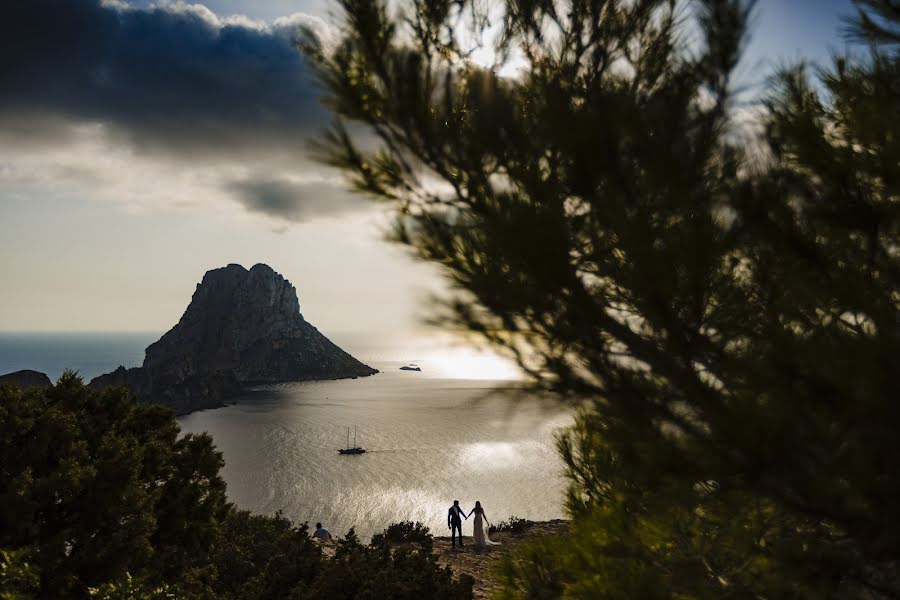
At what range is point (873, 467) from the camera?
5.83ft

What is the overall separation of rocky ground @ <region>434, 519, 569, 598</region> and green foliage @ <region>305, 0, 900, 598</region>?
751 centimetres

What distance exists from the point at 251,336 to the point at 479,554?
129 metres

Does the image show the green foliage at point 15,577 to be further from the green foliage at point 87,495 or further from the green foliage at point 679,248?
the green foliage at point 679,248

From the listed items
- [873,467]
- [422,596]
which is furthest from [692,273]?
[422,596]

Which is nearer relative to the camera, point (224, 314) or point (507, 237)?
point (507, 237)

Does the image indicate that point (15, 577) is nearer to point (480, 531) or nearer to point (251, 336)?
point (480, 531)

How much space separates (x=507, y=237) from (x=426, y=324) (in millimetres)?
892

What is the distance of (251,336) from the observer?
130 metres

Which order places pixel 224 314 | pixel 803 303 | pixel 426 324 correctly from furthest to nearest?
pixel 224 314 < pixel 426 324 < pixel 803 303

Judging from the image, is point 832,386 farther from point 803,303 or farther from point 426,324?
point 426,324

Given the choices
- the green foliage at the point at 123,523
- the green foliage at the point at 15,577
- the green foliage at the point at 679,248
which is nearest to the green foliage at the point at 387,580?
the green foliage at the point at 123,523

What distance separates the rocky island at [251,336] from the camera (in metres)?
126

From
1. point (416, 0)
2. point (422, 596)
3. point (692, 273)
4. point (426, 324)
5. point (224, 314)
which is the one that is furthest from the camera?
point (224, 314)

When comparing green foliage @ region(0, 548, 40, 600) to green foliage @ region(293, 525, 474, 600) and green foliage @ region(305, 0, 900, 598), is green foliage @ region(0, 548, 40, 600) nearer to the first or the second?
green foliage @ region(293, 525, 474, 600)
